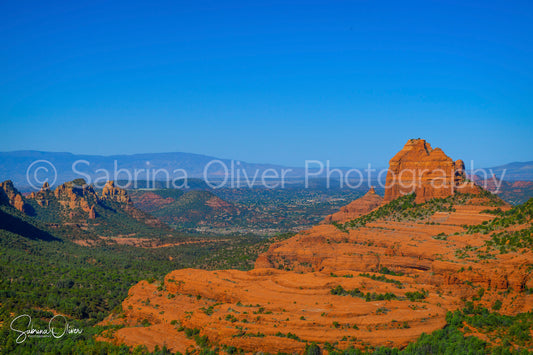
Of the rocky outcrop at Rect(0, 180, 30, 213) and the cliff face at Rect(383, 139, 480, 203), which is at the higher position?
the cliff face at Rect(383, 139, 480, 203)

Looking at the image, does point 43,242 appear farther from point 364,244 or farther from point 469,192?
point 469,192

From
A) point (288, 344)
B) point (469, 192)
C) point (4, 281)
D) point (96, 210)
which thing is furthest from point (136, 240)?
point (288, 344)

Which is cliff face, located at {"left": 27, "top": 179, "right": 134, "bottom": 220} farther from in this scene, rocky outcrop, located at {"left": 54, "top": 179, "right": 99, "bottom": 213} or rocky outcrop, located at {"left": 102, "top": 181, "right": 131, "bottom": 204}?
rocky outcrop, located at {"left": 102, "top": 181, "right": 131, "bottom": 204}

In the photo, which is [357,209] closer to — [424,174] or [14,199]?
[424,174]

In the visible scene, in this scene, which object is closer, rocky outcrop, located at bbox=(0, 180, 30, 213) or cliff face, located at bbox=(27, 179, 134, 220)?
rocky outcrop, located at bbox=(0, 180, 30, 213)
